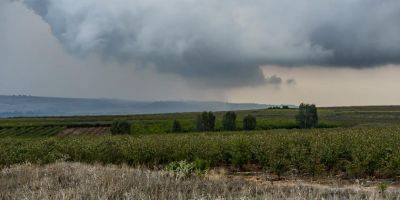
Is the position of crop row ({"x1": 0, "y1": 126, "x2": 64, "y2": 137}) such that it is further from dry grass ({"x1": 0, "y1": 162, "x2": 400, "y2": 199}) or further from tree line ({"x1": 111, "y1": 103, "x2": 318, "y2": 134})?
dry grass ({"x1": 0, "y1": 162, "x2": 400, "y2": 199})

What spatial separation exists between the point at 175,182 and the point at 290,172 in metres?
16.6

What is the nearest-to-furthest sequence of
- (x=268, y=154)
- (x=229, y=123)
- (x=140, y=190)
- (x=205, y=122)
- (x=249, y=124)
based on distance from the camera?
(x=140, y=190), (x=268, y=154), (x=249, y=124), (x=205, y=122), (x=229, y=123)

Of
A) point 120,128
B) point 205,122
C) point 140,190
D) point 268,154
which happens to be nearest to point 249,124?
point 205,122

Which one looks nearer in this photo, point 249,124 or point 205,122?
point 249,124

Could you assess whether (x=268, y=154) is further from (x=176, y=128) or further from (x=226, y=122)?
(x=226, y=122)

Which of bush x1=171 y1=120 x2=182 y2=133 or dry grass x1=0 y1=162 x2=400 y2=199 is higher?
dry grass x1=0 y1=162 x2=400 y2=199

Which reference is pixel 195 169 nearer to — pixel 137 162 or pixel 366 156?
pixel 366 156

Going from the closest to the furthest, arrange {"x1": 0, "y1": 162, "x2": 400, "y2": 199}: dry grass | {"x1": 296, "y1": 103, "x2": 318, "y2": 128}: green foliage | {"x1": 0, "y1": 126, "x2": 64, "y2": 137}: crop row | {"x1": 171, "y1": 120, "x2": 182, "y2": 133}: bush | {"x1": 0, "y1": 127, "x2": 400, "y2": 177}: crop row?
{"x1": 0, "y1": 162, "x2": 400, "y2": 199}: dry grass < {"x1": 0, "y1": 127, "x2": 400, "y2": 177}: crop row < {"x1": 0, "y1": 126, "x2": 64, "y2": 137}: crop row < {"x1": 171, "y1": 120, "x2": 182, "y2": 133}: bush < {"x1": 296, "y1": 103, "x2": 318, "y2": 128}: green foliage

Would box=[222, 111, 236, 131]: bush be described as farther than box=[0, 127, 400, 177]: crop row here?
Yes

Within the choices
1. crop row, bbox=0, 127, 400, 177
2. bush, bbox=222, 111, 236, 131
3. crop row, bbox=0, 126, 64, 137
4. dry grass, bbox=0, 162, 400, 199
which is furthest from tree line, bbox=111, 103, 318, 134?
dry grass, bbox=0, 162, 400, 199

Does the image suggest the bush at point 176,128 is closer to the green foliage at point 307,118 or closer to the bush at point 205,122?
the bush at point 205,122

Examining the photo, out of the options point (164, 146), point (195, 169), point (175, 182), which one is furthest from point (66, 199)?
point (164, 146)

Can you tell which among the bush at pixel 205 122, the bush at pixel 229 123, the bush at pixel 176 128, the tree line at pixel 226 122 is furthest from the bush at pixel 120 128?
the bush at pixel 229 123

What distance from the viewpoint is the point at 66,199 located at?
391 inches
